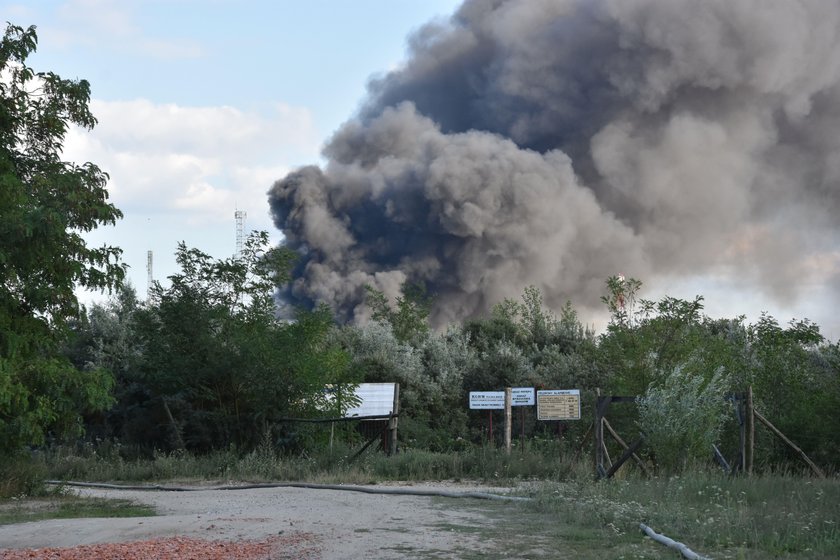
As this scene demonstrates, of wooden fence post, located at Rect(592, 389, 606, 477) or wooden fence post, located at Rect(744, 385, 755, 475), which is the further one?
wooden fence post, located at Rect(592, 389, 606, 477)

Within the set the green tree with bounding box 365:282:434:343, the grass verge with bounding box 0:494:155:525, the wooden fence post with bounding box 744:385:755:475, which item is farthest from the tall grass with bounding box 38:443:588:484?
the green tree with bounding box 365:282:434:343

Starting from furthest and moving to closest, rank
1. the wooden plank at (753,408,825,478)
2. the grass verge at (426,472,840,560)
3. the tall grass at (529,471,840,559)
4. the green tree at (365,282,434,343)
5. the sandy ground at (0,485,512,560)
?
1. the green tree at (365,282,434,343)
2. the wooden plank at (753,408,825,478)
3. the sandy ground at (0,485,512,560)
4. the tall grass at (529,471,840,559)
5. the grass verge at (426,472,840,560)

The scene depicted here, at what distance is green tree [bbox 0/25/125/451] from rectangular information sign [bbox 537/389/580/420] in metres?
10.5

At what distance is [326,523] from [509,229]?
46.4m

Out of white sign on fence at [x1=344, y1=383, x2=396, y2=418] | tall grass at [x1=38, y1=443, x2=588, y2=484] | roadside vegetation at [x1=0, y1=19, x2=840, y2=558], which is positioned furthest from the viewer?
white sign on fence at [x1=344, y1=383, x2=396, y2=418]

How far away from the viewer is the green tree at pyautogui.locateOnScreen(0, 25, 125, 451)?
15.2m

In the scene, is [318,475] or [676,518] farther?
[318,475]

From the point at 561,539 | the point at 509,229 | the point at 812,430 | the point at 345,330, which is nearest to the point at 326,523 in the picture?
the point at 561,539

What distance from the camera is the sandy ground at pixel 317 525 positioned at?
9789 millimetres

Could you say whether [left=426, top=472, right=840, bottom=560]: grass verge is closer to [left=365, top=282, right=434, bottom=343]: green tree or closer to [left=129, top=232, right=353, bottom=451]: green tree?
[left=129, top=232, right=353, bottom=451]: green tree

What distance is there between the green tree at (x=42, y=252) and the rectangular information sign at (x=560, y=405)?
10473 millimetres

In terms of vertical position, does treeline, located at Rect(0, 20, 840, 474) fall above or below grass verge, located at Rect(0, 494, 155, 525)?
above

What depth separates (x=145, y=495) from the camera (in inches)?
681

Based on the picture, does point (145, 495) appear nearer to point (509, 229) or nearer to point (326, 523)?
point (326, 523)
